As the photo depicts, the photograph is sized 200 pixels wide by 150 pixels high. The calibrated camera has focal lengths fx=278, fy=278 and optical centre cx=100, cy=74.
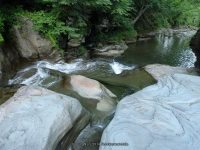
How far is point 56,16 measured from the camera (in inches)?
471

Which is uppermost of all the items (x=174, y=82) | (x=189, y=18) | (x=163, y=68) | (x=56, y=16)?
(x=56, y=16)

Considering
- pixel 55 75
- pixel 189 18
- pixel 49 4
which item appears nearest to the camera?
pixel 55 75

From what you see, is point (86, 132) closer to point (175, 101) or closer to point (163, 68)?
point (175, 101)

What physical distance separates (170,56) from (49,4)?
24.3 ft

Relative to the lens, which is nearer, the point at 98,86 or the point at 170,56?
the point at 98,86

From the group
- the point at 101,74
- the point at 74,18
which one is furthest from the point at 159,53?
the point at 101,74

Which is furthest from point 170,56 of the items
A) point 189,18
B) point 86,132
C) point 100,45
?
point 189,18

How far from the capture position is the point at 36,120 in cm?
600

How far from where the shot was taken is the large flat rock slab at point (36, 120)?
547 centimetres

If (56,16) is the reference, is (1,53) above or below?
below

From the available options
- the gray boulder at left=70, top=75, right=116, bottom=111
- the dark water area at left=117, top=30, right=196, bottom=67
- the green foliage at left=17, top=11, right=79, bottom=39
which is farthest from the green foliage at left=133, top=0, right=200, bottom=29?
the gray boulder at left=70, top=75, right=116, bottom=111

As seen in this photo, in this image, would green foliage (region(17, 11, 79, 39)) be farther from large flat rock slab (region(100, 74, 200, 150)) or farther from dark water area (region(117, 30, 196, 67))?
large flat rock slab (region(100, 74, 200, 150))

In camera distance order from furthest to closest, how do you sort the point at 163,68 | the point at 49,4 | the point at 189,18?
the point at 189,18 < the point at 49,4 < the point at 163,68

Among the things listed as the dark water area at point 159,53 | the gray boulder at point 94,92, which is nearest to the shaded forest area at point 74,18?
the dark water area at point 159,53
